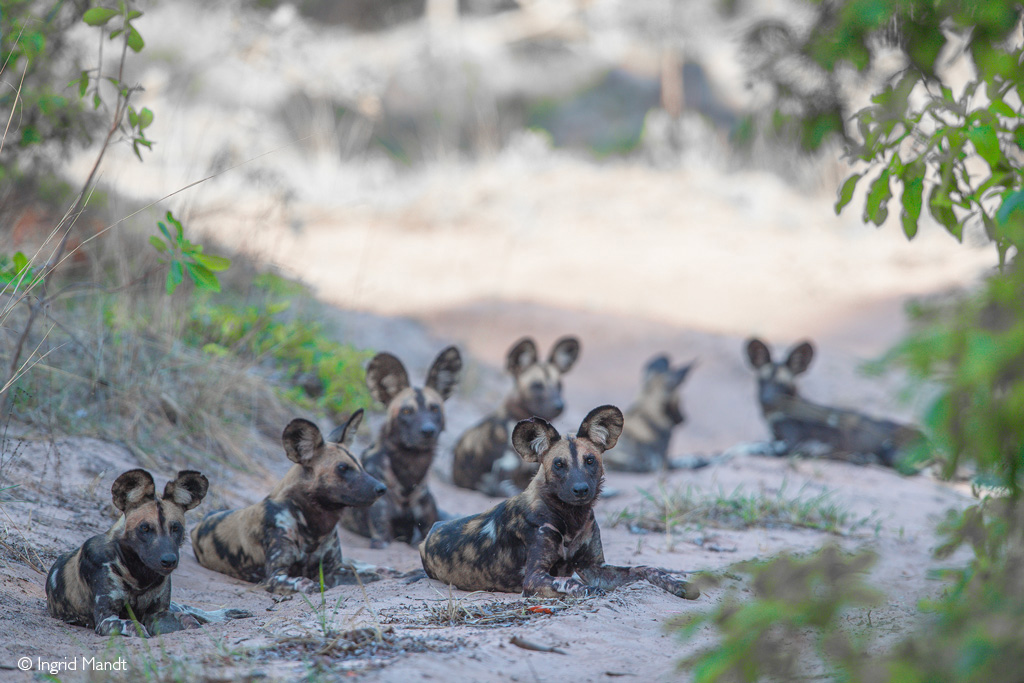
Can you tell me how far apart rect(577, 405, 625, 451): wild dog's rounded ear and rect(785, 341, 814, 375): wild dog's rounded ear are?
4019 millimetres

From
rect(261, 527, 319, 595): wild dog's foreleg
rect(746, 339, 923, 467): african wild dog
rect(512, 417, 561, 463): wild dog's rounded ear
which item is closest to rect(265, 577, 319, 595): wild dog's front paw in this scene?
rect(261, 527, 319, 595): wild dog's foreleg

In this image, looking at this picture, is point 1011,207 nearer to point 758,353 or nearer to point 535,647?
point 535,647

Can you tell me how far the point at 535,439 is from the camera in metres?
3.31

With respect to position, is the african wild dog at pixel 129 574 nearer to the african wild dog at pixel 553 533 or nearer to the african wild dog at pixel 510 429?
the african wild dog at pixel 553 533

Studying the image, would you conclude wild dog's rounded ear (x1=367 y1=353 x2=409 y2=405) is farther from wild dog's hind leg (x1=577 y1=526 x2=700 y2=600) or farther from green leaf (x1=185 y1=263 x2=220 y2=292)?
wild dog's hind leg (x1=577 y1=526 x2=700 y2=600)

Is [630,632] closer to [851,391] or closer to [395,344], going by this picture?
[395,344]

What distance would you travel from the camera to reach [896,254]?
510 inches

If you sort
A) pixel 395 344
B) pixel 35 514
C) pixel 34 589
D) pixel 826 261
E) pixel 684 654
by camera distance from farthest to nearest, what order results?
pixel 826 261 → pixel 395 344 → pixel 35 514 → pixel 34 589 → pixel 684 654

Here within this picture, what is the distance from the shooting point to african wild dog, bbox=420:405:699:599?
10.4 ft

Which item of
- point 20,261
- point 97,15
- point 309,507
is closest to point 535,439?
point 309,507

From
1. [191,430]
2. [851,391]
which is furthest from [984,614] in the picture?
[851,391]

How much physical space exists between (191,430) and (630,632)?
3015mm

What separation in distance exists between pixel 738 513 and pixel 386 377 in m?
→ 2.03

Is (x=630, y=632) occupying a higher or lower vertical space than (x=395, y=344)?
lower
